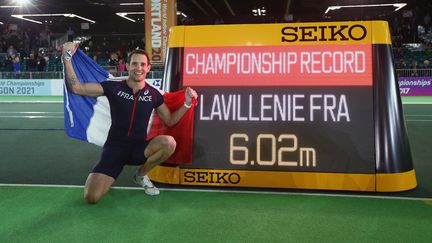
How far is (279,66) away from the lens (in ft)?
16.6

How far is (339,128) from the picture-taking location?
4.88 meters

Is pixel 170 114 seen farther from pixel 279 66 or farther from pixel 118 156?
pixel 279 66

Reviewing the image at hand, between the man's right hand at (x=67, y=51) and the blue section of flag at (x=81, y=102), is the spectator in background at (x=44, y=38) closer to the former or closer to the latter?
the blue section of flag at (x=81, y=102)

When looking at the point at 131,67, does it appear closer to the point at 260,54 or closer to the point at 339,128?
the point at 260,54

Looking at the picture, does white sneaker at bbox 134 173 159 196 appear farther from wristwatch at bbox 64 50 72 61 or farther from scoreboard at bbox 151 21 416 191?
wristwatch at bbox 64 50 72 61

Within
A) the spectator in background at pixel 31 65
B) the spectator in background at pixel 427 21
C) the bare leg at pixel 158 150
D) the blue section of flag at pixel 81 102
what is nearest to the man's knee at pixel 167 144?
the bare leg at pixel 158 150

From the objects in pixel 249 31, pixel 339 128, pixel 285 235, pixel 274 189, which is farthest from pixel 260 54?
pixel 285 235

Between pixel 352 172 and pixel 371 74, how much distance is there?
1.04 meters

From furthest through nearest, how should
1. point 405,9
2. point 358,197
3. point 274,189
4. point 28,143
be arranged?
1. point 405,9
2. point 28,143
3. point 274,189
4. point 358,197

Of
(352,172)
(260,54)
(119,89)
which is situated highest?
(260,54)

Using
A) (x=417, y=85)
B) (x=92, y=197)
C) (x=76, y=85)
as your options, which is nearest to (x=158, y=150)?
(x=92, y=197)

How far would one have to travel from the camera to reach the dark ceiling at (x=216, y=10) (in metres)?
32.9

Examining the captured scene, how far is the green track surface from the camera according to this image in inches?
144

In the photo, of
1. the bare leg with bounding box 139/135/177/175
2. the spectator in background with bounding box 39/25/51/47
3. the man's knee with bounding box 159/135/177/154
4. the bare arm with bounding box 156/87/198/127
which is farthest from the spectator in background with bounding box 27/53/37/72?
the man's knee with bounding box 159/135/177/154
